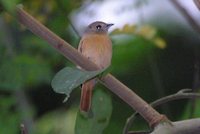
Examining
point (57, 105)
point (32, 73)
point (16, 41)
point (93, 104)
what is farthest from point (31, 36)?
point (93, 104)

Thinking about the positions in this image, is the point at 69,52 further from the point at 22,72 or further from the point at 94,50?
the point at 22,72

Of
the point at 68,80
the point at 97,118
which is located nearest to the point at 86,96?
the point at 97,118

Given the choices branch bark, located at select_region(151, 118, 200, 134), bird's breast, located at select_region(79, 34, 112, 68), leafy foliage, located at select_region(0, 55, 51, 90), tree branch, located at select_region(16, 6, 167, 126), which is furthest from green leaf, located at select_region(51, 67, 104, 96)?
leafy foliage, located at select_region(0, 55, 51, 90)

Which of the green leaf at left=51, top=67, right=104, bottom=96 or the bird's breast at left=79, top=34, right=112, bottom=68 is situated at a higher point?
the bird's breast at left=79, top=34, right=112, bottom=68

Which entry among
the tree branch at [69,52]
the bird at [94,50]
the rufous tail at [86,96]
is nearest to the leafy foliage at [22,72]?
the bird at [94,50]

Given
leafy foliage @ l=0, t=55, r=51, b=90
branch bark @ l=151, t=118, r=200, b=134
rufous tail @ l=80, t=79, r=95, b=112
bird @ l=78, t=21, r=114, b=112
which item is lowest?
branch bark @ l=151, t=118, r=200, b=134

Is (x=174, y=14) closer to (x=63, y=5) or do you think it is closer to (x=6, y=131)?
(x=63, y=5)

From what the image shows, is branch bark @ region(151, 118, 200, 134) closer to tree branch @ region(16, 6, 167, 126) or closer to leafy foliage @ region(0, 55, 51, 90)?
tree branch @ region(16, 6, 167, 126)
